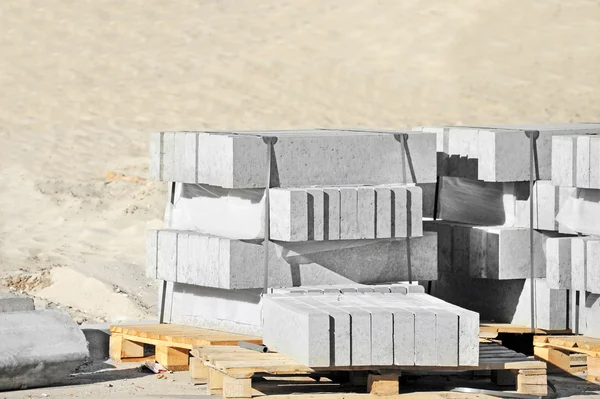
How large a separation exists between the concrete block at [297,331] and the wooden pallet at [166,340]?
60cm

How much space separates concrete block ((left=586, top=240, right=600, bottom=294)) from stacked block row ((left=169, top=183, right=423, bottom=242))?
3.87ft

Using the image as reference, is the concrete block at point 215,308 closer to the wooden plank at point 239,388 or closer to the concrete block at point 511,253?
the wooden plank at point 239,388

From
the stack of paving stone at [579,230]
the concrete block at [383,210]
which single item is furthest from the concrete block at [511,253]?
the concrete block at [383,210]

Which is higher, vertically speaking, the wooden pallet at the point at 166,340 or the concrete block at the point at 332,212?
the concrete block at the point at 332,212

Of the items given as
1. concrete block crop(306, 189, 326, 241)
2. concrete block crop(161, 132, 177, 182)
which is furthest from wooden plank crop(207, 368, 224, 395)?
concrete block crop(161, 132, 177, 182)

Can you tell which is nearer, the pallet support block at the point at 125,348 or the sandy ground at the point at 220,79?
the pallet support block at the point at 125,348

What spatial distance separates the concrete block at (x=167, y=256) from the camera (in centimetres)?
1012

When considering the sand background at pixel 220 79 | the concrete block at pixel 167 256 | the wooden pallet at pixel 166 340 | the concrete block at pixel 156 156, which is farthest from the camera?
the sand background at pixel 220 79

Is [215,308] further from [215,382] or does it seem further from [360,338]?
[360,338]

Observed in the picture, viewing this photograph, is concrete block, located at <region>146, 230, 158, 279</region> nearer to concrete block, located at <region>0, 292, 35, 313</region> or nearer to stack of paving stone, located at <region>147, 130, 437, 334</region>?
stack of paving stone, located at <region>147, 130, 437, 334</region>

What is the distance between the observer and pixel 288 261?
31.6ft

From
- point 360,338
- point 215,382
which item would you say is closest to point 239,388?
point 215,382

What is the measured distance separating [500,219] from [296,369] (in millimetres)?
2894

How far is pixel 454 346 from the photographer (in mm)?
8297
